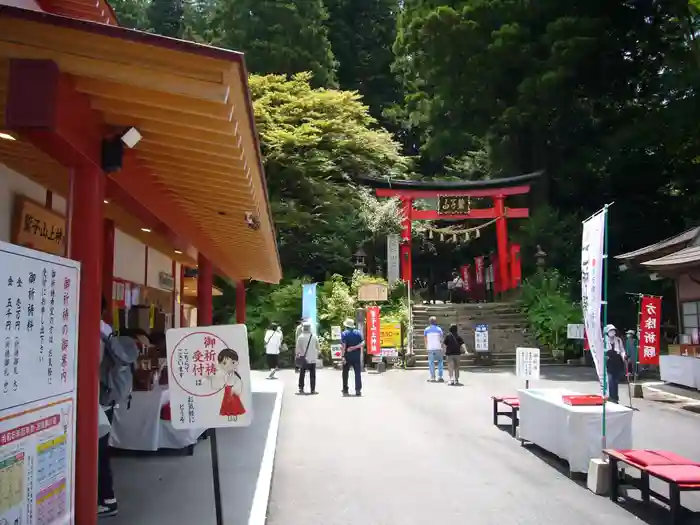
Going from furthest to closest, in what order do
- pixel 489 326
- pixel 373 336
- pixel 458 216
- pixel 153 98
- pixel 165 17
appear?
pixel 165 17, pixel 458 216, pixel 489 326, pixel 373 336, pixel 153 98

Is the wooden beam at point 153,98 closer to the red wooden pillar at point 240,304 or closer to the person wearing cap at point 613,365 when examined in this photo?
A: the person wearing cap at point 613,365

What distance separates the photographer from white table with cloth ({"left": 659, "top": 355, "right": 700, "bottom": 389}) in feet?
48.3

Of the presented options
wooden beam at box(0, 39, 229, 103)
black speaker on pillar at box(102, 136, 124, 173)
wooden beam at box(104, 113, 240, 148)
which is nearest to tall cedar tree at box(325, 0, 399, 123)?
wooden beam at box(104, 113, 240, 148)

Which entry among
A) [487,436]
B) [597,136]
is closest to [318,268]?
[597,136]

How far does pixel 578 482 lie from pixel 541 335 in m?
17.4

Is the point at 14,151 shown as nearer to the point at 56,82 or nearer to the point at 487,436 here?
the point at 56,82

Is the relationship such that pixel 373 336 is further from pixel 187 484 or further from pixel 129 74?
pixel 129 74

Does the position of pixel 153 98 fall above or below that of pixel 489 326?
above

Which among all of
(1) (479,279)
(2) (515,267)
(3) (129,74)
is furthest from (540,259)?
(3) (129,74)

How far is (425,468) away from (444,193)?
62.1 feet

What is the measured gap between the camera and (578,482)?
6.73 metres

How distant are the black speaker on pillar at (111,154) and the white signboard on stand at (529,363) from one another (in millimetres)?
7483

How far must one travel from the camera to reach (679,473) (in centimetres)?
525

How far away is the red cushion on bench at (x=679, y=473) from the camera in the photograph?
198 inches
